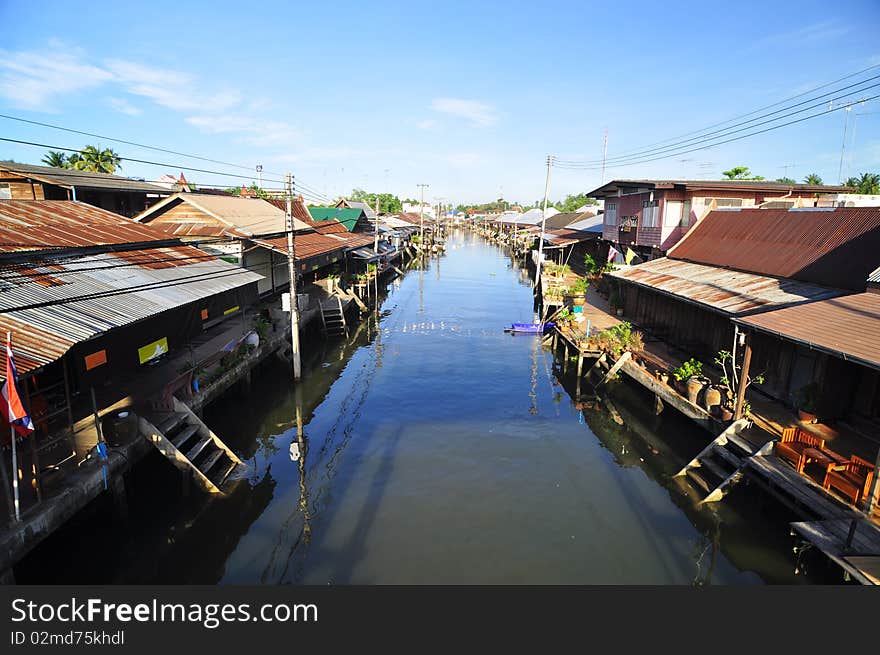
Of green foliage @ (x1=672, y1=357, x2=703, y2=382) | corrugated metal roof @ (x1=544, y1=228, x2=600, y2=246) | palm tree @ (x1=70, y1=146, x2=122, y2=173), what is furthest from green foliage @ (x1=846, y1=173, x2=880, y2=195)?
palm tree @ (x1=70, y1=146, x2=122, y2=173)

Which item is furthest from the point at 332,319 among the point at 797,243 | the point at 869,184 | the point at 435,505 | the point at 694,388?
the point at 869,184

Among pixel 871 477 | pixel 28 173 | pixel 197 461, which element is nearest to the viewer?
pixel 871 477

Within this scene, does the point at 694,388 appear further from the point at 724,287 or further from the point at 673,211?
the point at 673,211

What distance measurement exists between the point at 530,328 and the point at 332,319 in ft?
42.4

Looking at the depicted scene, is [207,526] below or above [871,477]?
below

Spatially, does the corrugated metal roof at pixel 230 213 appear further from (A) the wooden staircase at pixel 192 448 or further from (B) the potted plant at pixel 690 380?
(B) the potted plant at pixel 690 380

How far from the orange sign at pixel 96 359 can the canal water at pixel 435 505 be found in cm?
321

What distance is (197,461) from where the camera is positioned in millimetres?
13711

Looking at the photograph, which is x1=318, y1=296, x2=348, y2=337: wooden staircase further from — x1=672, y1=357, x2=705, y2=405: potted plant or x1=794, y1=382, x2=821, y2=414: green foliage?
x1=794, y1=382, x2=821, y2=414: green foliage

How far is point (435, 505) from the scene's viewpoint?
13.3 meters

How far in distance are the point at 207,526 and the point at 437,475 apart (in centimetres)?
632

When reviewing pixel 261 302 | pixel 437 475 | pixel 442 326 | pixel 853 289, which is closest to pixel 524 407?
pixel 437 475

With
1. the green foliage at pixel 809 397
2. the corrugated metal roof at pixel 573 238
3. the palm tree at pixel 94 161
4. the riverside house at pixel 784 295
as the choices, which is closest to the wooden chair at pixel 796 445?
the green foliage at pixel 809 397

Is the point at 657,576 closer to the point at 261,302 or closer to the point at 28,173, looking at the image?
the point at 261,302
